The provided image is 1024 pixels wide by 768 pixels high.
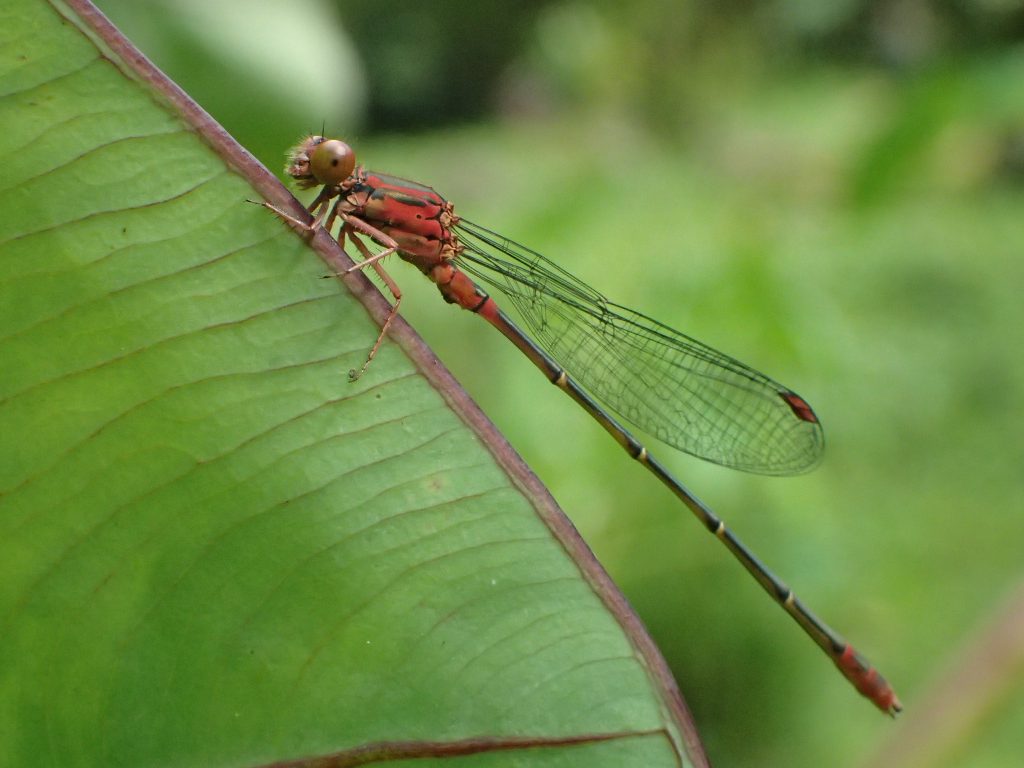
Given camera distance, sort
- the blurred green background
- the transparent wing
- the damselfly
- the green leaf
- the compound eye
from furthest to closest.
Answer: the transparent wing
the blurred green background
the damselfly
the compound eye
the green leaf

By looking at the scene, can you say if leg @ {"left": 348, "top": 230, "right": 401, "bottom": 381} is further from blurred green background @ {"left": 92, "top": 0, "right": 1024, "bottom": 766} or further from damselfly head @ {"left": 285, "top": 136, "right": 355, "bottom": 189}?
blurred green background @ {"left": 92, "top": 0, "right": 1024, "bottom": 766}

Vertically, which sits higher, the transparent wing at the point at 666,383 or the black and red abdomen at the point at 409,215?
the black and red abdomen at the point at 409,215

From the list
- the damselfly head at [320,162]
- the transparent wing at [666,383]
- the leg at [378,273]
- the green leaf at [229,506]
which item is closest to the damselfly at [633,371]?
the transparent wing at [666,383]

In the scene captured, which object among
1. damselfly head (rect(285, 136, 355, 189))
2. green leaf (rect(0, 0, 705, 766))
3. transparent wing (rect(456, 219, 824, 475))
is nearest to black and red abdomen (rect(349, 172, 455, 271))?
damselfly head (rect(285, 136, 355, 189))

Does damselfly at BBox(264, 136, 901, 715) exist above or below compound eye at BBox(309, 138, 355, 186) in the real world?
below

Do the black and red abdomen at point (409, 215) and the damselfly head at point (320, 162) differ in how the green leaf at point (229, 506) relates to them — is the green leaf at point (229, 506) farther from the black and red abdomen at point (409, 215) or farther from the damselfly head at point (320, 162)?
the black and red abdomen at point (409, 215)

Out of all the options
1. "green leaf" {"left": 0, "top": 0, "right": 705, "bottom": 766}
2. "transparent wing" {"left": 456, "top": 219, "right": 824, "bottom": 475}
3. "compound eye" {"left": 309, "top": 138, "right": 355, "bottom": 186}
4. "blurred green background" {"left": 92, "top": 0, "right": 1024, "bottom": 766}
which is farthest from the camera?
"transparent wing" {"left": 456, "top": 219, "right": 824, "bottom": 475}

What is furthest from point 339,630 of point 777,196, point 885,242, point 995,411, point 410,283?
point 777,196

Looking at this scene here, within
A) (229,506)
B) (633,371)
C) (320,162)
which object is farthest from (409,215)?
(229,506)
